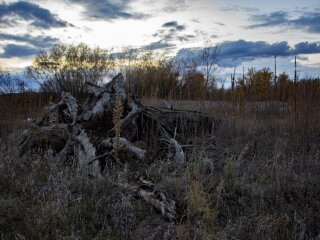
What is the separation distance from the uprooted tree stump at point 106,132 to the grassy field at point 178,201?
317mm

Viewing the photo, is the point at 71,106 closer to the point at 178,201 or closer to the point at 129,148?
the point at 129,148

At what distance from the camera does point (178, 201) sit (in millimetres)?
4762

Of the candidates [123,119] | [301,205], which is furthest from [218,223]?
[123,119]

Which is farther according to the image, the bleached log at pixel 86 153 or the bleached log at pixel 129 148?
the bleached log at pixel 129 148

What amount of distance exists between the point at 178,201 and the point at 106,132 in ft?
9.49

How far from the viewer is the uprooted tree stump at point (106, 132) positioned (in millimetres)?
6507

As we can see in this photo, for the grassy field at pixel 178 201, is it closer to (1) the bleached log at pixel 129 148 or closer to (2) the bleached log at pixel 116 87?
(1) the bleached log at pixel 129 148

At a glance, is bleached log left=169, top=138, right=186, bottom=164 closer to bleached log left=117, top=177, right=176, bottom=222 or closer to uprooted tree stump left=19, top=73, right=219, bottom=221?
uprooted tree stump left=19, top=73, right=219, bottom=221

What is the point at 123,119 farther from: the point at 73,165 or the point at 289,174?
the point at 289,174

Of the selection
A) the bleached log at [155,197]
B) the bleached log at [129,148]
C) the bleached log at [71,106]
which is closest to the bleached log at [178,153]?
the bleached log at [129,148]

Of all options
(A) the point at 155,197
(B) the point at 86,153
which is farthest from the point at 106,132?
(A) the point at 155,197

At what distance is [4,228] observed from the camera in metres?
4.18

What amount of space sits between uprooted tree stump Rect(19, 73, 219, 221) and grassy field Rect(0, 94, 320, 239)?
0.32 metres

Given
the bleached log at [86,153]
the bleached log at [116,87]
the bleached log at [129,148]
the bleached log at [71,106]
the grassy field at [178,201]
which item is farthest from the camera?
the bleached log at [71,106]
